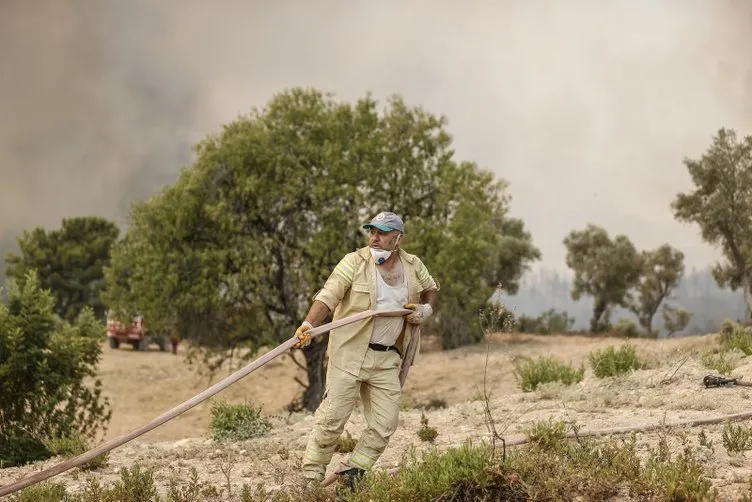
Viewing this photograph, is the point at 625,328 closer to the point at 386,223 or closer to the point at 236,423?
the point at 236,423

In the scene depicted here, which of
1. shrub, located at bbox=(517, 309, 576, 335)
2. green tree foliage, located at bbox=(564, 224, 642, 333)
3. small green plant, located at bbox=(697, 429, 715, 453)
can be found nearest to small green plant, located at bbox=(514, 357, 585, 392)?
A: small green plant, located at bbox=(697, 429, 715, 453)

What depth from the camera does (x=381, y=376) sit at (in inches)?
234

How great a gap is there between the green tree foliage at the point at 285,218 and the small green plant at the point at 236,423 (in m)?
6.31

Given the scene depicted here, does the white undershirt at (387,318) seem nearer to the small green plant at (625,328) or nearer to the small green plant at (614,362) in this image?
the small green plant at (614,362)

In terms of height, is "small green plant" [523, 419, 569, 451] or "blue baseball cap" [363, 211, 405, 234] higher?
"blue baseball cap" [363, 211, 405, 234]

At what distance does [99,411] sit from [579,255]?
40552 mm

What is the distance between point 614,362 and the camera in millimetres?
11984

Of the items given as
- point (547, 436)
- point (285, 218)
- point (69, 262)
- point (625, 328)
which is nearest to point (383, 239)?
point (547, 436)

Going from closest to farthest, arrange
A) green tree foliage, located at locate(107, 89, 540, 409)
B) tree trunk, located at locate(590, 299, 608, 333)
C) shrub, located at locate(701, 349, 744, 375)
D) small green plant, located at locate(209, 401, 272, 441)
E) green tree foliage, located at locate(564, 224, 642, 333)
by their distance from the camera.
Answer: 1. small green plant, located at locate(209, 401, 272, 441)
2. shrub, located at locate(701, 349, 744, 375)
3. green tree foliage, located at locate(107, 89, 540, 409)
4. tree trunk, located at locate(590, 299, 608, 333)
5. green tree foliage, located at locate(564, 224, 642, 333)

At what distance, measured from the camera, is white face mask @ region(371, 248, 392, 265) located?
19.7ft

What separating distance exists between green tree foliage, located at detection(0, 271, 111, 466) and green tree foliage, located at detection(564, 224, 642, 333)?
38906 mm

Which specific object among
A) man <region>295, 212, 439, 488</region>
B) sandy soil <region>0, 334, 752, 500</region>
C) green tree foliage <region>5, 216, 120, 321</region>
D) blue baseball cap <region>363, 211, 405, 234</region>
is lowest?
sandy soil <region>0, 334, 752, 500</region>

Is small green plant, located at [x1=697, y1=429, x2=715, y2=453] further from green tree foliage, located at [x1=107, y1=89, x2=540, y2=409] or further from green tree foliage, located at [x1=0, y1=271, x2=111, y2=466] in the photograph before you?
green tree foliage, located at [x1=107, y1=89, x2=540, y2=409]

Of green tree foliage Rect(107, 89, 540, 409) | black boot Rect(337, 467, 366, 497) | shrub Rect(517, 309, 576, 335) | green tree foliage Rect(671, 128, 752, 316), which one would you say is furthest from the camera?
shrub Rect(517, 309, 576, 335)
